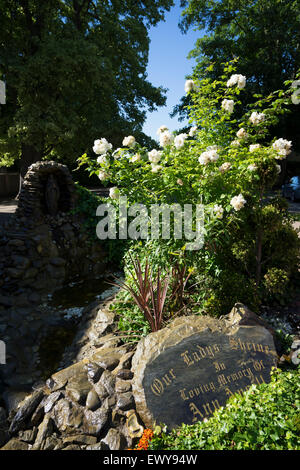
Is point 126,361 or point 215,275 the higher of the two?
Result: point 215,275

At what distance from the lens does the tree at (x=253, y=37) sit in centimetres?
1417

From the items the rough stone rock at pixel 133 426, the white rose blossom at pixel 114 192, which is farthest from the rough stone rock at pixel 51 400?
the white rose blossom at pixel 114 192

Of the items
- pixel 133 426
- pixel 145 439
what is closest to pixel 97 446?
pixel 133 426

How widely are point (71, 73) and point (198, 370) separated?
12120 millimetres

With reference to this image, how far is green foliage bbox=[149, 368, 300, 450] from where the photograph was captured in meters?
1.94

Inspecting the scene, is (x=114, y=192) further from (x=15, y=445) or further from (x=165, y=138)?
(x=15, y=445)

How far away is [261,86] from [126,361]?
17304 millimetres

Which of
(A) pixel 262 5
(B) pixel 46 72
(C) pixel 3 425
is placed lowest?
(C) pixel 3 425

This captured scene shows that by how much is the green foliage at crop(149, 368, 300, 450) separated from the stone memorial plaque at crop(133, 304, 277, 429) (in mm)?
116

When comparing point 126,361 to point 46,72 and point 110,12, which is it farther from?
point 110,12

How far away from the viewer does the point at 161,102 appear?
14.8 meters

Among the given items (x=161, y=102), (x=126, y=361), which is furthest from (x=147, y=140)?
(x=126, y=361)

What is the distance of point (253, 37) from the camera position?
49.4 ft

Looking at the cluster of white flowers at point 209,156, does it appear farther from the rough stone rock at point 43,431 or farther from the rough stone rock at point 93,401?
the rough stone rock at point 43,431
